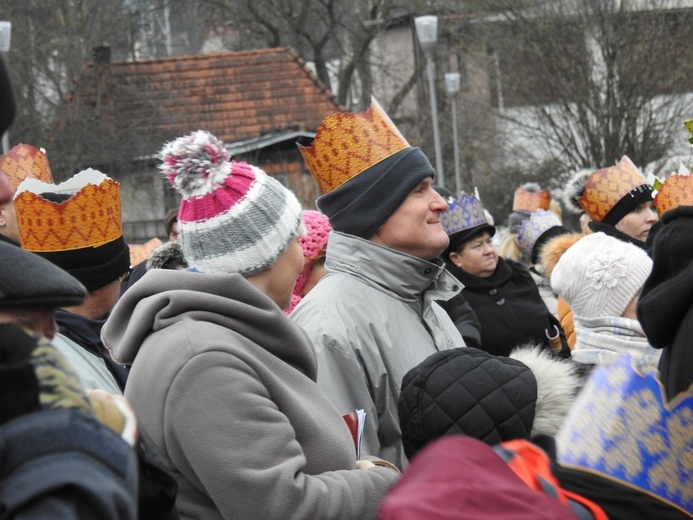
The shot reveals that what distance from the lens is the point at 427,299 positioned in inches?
152

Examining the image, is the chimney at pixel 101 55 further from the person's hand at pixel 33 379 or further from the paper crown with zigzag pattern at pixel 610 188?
the person's hand at pixel 33 379

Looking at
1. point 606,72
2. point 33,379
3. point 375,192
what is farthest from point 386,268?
point 606,72

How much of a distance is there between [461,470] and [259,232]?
1.59 meters

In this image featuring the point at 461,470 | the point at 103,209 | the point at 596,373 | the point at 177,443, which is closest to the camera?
the point at 461,470

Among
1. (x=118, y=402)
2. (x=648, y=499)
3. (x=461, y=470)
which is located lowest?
(x=648, y=499)

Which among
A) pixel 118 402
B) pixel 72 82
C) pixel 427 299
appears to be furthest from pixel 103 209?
pixel 72 82

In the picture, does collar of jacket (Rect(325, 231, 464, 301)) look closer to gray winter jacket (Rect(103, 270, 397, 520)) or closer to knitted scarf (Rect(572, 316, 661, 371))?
knitted scarf (Rect(572, 316, 661, 371))

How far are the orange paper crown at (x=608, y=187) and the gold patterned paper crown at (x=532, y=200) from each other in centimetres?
539

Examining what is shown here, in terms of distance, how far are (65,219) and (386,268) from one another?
120 centimetres

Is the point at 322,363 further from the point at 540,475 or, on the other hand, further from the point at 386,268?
the point at 540,475

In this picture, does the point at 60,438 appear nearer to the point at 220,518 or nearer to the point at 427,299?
the point at 220,518

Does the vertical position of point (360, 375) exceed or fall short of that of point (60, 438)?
it falls short

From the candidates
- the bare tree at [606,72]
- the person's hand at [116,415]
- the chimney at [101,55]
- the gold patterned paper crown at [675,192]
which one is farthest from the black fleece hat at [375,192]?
the chimney at [101,55]

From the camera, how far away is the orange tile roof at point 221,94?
24.0m
